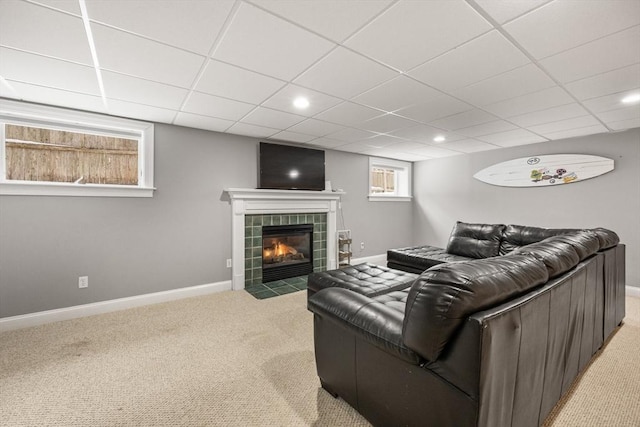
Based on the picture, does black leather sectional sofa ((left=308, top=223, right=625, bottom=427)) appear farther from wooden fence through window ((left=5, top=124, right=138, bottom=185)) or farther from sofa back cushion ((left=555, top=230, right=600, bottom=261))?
wooden fence through window ((left=5, top=124, right=138, bottom=185))

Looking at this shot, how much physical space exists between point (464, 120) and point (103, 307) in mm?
4752

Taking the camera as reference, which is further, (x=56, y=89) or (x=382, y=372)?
(x=56, y=89)

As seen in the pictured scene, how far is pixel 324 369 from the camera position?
176 centimetres

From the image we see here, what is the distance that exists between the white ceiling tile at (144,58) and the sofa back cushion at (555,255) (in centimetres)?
246

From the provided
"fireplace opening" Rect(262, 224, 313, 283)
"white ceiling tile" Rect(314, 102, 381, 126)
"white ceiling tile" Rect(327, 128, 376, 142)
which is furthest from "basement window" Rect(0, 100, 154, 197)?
"white ceiling tile" Rect(327, 128, 376, 142)

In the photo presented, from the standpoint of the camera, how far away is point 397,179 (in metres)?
6.53

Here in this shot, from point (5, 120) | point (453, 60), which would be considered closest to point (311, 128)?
point (453, 60)

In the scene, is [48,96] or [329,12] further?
[48,96]

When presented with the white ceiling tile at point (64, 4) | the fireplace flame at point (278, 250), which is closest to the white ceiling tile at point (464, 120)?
the fireplace flame at point (278, 250)

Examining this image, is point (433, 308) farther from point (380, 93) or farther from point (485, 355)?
point (380, 93)

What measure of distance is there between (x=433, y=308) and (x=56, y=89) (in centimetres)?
345

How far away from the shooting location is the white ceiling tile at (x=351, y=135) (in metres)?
3.92

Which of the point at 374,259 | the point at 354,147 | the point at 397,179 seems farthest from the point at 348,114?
the point at 397,179

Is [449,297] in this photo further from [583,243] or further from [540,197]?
[540,197]
